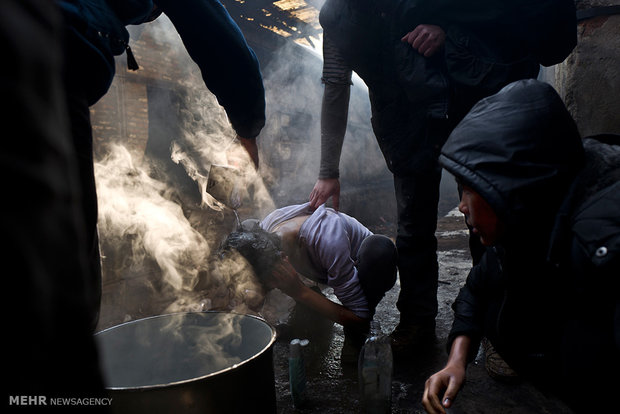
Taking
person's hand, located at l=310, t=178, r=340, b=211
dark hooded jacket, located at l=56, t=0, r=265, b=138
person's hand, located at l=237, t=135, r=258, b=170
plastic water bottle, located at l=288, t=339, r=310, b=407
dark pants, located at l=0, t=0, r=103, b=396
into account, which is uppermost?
dark hooded jacket, located at l=56, t=0, r=265, b=138

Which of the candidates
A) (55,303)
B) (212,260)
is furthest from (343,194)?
(55,303)

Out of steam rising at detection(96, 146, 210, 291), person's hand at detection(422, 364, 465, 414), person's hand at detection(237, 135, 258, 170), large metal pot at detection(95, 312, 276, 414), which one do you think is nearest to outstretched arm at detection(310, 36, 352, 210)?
person's hand at detection(237, 135, 258, 170)

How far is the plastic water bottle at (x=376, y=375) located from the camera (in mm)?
2129

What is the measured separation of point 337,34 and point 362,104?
1413cm

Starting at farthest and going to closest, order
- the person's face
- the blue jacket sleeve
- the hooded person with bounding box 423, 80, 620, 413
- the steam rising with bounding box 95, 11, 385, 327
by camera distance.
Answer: the steam rising with bounding box 95, 11, 385, 327
the blue jacket sleeve
the person's face
the hooded person with bounding box 423, 80, 620, 413

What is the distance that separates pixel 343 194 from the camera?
10.6 metres

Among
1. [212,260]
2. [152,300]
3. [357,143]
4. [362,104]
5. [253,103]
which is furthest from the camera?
[362,104]

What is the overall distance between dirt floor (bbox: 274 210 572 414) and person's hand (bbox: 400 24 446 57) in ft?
7.15

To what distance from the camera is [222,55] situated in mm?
1788

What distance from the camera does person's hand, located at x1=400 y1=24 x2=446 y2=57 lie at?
2.38 metres

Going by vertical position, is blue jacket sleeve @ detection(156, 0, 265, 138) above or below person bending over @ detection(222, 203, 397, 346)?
above

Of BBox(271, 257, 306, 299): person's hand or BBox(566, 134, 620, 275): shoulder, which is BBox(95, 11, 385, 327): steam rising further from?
BBox(566, 134, 620, 275): shoulder

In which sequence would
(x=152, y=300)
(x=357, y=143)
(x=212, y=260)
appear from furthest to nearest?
(x=357, y=143) < (x=212, y=260) < (x=152, y=300)

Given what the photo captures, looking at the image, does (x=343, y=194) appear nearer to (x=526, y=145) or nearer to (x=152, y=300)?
(x=152, y=300)
